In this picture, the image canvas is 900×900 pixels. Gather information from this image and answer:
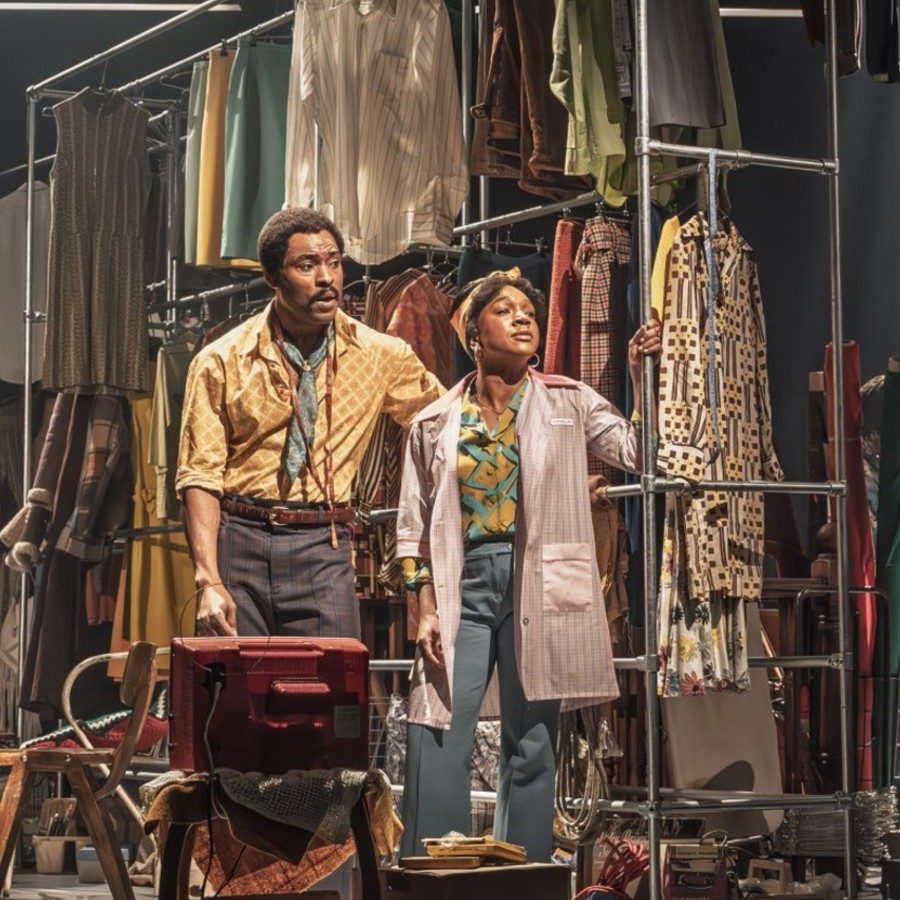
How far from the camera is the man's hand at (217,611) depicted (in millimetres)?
4602

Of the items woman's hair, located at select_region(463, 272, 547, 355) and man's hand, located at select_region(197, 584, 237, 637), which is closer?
man's hand, located at select_region(197, 584, 237, 637)

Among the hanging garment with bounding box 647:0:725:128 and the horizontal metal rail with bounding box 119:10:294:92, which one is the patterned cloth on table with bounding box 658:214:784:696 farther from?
the horizontal metal rail with bounding box 119:10:294:92

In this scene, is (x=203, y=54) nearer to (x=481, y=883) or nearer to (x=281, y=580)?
(x=281, y=580)

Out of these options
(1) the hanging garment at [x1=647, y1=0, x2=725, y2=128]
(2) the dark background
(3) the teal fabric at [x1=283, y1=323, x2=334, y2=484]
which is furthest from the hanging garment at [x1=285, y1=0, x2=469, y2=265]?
(3) the teal fabric at [x1=283, y1=323, x2=334, y2=484]

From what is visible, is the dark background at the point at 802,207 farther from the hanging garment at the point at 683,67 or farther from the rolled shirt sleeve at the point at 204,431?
the rolled shirt sleeve at the point at 204,431

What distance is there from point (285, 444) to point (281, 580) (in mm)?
366

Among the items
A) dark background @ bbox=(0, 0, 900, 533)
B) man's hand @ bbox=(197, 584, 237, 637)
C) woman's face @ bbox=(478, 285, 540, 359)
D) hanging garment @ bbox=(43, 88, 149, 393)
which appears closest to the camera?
man's hand @ bbox=(197, 584, 237, 637)

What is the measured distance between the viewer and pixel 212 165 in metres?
7.71

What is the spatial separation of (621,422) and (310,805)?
1795 mm

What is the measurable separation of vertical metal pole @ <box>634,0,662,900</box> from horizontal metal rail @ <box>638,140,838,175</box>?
0.05 metres

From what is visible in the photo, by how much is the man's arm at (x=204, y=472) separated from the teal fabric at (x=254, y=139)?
2.48 meters

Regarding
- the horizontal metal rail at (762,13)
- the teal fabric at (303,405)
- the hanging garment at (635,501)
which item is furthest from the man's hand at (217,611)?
the horizontal metal rail at (762,13)

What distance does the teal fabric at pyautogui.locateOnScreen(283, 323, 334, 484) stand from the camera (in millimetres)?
5016

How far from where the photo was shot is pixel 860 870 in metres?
6.27
